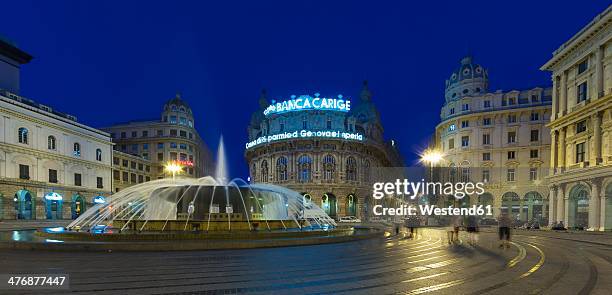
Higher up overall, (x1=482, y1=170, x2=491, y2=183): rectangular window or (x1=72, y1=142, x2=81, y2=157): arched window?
(x1=72, y1=142, x2=81, y2=157): arched window

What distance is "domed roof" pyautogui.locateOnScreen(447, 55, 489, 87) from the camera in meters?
71.4

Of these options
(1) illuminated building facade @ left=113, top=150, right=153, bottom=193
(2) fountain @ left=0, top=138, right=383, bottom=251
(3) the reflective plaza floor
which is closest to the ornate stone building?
(3) the reflective plaza floor

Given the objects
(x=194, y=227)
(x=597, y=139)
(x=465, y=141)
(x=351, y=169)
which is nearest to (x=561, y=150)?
(x=597, y=139)

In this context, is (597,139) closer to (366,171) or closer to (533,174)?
(533,174)

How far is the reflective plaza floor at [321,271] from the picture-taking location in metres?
9.06

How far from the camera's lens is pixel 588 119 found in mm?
37938

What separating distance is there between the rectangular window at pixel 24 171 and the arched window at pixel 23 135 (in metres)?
3.62

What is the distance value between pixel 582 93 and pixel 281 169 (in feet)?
170

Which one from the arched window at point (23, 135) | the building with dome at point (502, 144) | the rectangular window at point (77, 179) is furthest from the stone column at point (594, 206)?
the rectangular window at point (77, 179)

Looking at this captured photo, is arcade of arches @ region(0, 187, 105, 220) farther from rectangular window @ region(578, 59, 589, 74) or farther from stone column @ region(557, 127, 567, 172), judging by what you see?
rectangular window @ region(578, 59, 589, 74)

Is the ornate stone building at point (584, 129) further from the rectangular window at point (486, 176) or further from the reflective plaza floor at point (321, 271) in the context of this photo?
the reflective plaza floor at point (321, 271)

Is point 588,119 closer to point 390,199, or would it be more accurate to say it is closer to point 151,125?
point 390,199

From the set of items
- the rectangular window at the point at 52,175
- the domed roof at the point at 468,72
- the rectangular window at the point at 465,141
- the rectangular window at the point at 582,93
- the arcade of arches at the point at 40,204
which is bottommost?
the arcade of arches at the point at 40,204

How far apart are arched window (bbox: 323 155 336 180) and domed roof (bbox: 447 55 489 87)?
95.7ft
